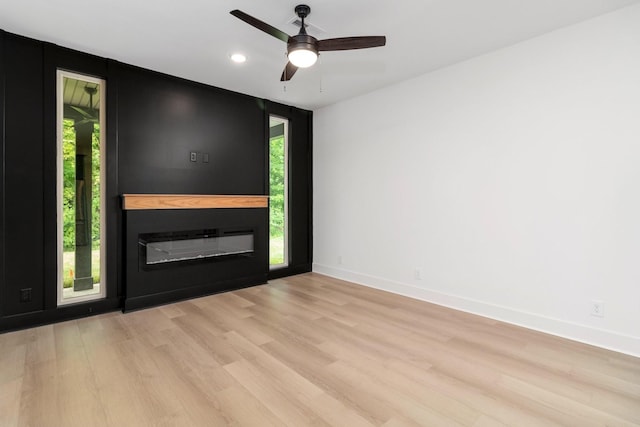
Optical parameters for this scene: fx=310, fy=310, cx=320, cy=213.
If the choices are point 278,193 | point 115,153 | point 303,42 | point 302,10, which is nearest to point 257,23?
point 303,42

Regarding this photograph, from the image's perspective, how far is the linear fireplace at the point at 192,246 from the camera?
11.7 ft

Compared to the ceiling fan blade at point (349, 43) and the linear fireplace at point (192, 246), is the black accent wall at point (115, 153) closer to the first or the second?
the linear fireplace at point (192, 246)

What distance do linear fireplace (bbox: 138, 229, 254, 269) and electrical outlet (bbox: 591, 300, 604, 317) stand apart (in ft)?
12.3

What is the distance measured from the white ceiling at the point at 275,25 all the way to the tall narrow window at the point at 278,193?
1406 mm

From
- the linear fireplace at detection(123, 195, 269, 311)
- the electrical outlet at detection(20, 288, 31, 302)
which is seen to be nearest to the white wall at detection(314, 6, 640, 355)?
the linear fireplace at detection(123, 195, 269, 311)

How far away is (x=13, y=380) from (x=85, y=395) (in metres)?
0.61

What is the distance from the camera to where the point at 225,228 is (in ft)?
13.7

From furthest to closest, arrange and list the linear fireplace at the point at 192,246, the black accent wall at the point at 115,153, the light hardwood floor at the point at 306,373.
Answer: the linear fireplace at the point at 192,246 < the black accent wall at the point at 115,153 < the light hardwood floor at the point at 306,373

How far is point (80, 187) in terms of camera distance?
327 centimetres

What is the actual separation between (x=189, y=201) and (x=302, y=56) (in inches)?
91.7

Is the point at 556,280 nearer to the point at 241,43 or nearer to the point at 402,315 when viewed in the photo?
the point at 402,315

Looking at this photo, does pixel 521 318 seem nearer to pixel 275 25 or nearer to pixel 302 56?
pixel 302 56

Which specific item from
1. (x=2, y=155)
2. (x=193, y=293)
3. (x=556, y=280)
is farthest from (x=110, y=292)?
(x=556, y=280)

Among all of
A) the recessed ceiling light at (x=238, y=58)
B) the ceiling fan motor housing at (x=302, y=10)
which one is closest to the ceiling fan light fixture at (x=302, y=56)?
the ceiling fan motor housing at (x=302, y=10)
